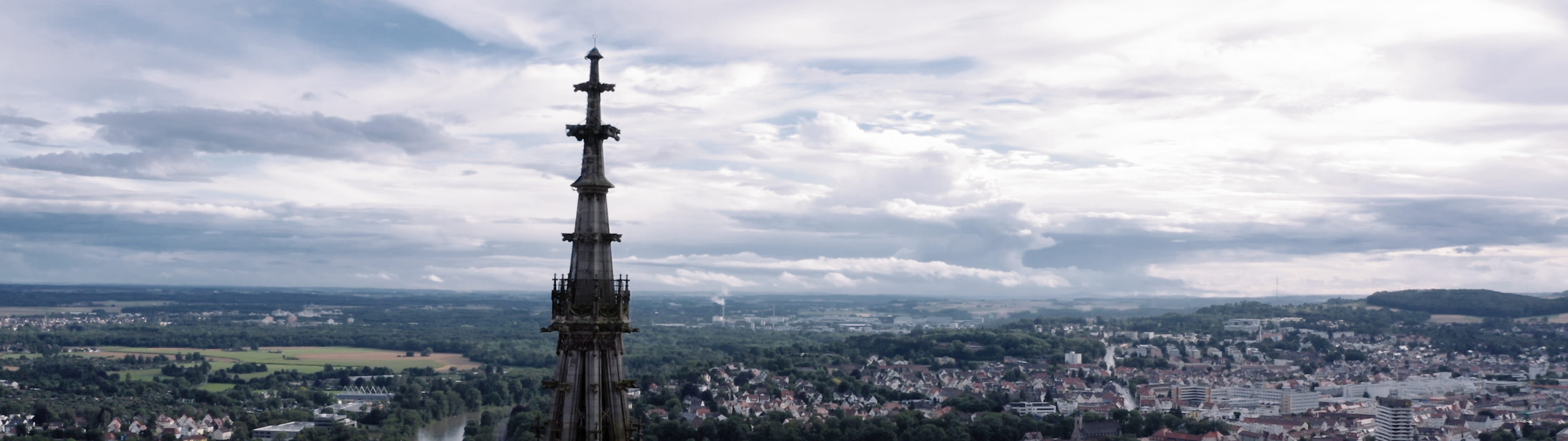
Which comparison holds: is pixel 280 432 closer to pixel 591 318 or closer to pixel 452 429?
pixel 452 429

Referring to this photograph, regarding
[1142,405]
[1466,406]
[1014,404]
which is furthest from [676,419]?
[1466,406]

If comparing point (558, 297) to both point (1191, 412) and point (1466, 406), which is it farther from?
point (1466, 406)

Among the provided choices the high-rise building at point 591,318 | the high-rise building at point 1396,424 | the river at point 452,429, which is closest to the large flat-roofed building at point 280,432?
the river at point 452,429

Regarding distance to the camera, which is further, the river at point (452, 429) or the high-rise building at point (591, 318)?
the river at point (452, 429)

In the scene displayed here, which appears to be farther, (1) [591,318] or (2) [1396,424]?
(2) [1396,424]

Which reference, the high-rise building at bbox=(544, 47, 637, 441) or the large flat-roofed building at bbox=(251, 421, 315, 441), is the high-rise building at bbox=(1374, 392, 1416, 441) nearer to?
the large flat-roofed building at bbox=(251, 421, 315, 441)

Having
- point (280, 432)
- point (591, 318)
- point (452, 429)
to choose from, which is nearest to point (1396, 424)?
point (452, 429)

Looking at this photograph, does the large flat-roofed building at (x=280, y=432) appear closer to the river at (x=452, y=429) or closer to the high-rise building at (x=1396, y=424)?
the river at (x=452, y=429)
